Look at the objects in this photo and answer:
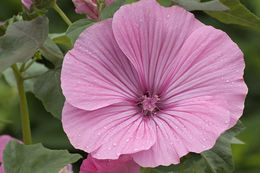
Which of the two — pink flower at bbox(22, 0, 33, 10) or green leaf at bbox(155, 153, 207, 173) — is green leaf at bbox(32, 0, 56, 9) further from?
green leaf at bbox(155, 153, 207, 173)

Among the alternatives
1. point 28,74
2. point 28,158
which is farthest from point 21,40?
point 28,74

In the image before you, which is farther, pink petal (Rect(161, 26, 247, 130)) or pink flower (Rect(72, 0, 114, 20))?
pink flower (Rect(72, 0, 114, 20))

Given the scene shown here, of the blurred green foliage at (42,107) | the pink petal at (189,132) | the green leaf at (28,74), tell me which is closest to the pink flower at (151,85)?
the pink petal at (189,132)

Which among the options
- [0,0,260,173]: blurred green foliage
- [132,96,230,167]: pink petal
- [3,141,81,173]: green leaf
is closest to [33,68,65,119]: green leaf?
[3,141,81,173]: green leaf

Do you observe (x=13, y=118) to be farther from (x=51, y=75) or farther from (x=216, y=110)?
(x=216, y=110)

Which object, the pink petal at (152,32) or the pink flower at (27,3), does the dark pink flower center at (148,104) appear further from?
the pink flower at (27,3)

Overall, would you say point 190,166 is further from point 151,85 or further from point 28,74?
point 28,74
